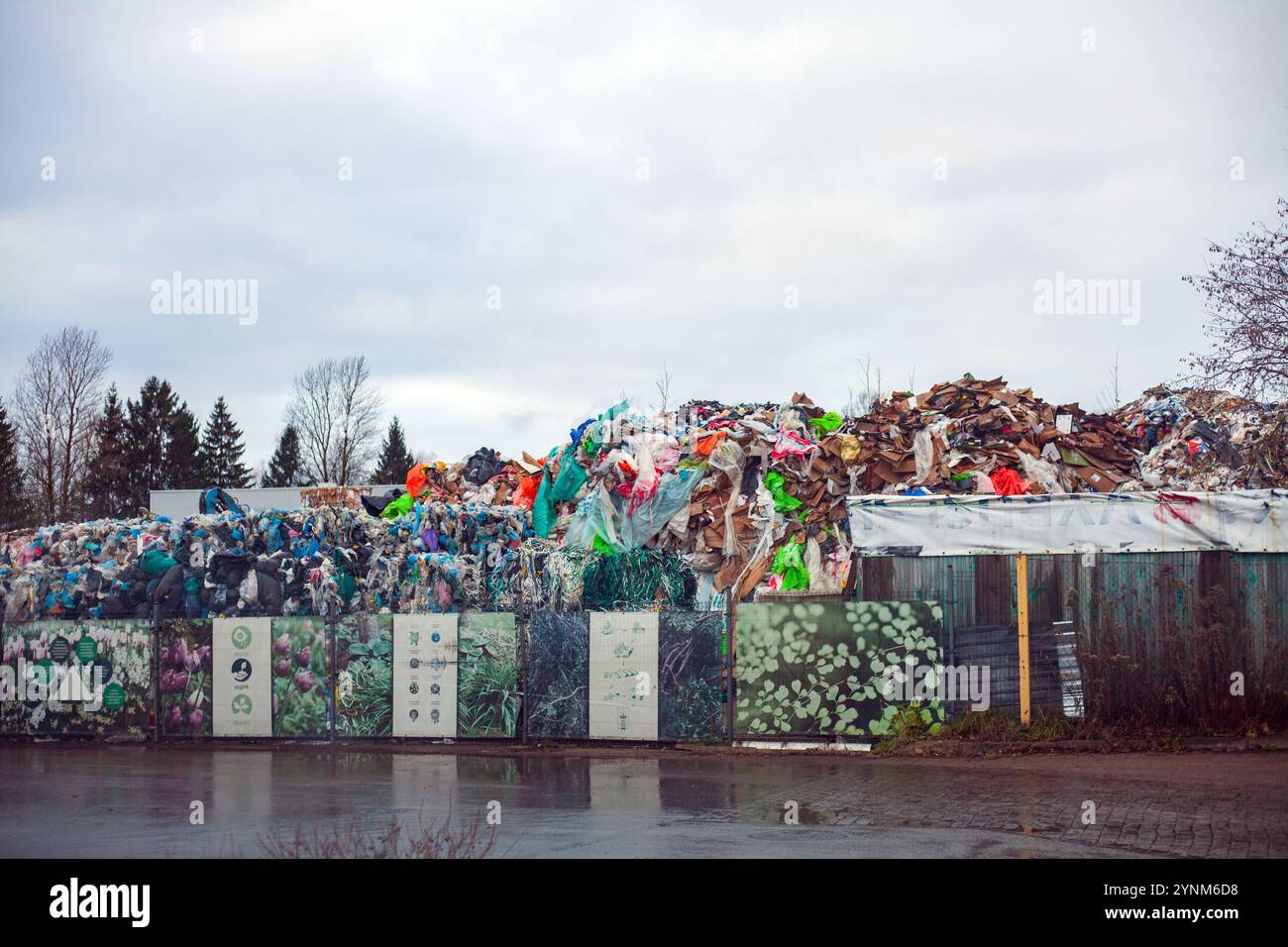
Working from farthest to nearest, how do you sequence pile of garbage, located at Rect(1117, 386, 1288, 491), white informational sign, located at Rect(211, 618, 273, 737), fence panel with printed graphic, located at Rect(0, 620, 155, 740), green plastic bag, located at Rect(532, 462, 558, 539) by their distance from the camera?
green plastic bag, located at Rect(532, 462, 558, 539) < pile of garbage, located at Rect(1117, 386, 1288, 491) < fence panel with printed graphic, located at Rect(0, 620, 155, 740) < white informational sign, located at Rect(211, 618, 273, 737)

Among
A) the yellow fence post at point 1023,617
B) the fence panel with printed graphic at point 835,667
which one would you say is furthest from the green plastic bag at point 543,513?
the yellow fence post at point 1023,617

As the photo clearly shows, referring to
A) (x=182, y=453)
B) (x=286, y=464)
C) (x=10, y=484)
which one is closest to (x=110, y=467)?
(x=10, y=484)

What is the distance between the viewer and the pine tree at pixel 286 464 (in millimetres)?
81325

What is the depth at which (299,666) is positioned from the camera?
19.7 metres

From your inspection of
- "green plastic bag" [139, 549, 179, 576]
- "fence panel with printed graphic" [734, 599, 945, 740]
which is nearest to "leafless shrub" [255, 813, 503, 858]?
"fence panel with printed graphic" [734, 599, 945, 740]

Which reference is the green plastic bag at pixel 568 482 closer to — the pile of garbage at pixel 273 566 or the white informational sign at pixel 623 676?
the pile of garbage at pixel 273 566

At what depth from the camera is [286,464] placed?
82.1 meters

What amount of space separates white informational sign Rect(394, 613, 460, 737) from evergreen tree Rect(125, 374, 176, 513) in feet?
190

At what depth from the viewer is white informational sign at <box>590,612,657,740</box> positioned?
59.7 ft

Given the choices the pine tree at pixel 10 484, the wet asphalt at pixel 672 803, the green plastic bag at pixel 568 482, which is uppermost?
the pine tree at pixel 10 484

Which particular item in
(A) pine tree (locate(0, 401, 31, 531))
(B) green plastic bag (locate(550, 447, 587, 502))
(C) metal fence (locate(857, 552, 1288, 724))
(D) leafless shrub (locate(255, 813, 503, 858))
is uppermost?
(A) pine tree (locate(0, 401, 31, 531))

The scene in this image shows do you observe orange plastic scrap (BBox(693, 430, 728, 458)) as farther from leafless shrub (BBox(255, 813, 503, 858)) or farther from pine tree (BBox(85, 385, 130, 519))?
pine tree (BBox(85, 385, 130, 519))

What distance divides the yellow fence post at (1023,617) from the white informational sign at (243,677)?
38.3 ft
